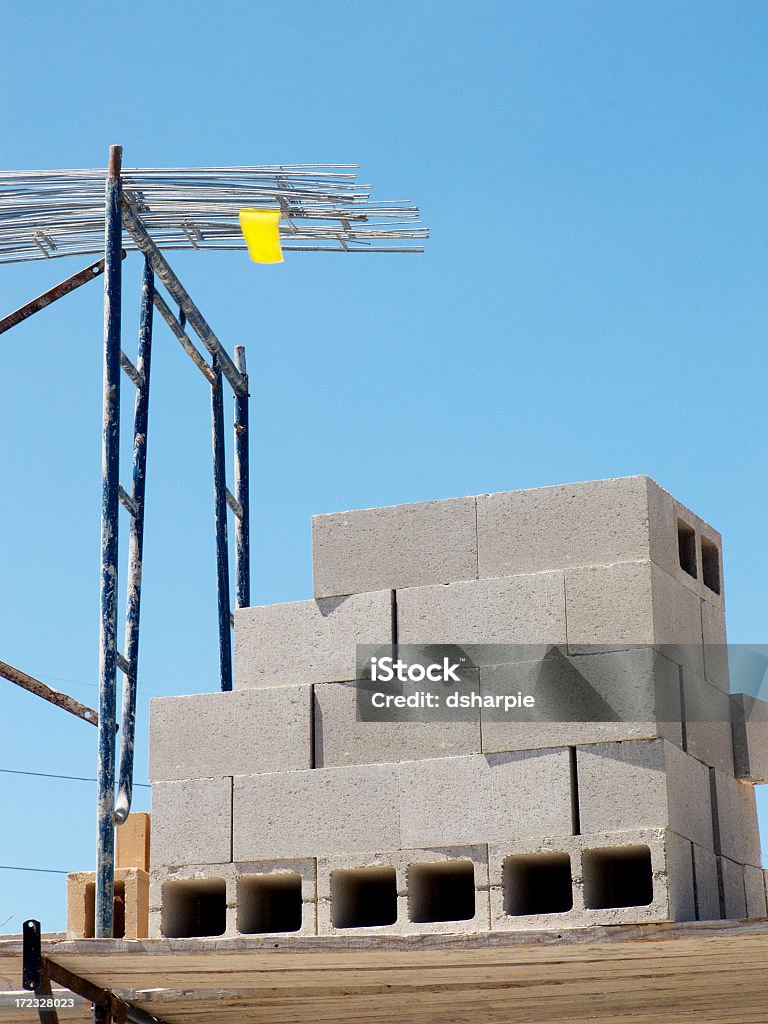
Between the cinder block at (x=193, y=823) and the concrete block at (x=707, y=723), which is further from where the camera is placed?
the cinder block at (x=193, y=823)

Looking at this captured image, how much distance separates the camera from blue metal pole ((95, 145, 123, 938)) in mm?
7969

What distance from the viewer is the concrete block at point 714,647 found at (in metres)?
7.97

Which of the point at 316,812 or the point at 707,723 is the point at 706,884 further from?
the point at 316,812

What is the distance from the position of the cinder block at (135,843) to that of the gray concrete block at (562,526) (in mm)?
2647

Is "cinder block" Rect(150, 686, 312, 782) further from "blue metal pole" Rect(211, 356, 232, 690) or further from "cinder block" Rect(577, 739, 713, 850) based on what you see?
"blue metal pole" Rect(211, 356, 232, 690)

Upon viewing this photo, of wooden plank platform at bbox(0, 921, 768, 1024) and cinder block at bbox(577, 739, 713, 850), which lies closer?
wooden plank platform at bbox(0, 921, 768, 1024)

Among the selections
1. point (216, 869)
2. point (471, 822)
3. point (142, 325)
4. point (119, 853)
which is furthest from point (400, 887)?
point (142, 325)

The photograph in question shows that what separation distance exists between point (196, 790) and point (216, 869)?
43 centimetres

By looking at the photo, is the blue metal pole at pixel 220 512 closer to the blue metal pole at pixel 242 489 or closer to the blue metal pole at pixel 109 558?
the blue metal pole at pixel 242 489

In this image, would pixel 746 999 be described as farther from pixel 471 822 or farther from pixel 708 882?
pixel 471 822

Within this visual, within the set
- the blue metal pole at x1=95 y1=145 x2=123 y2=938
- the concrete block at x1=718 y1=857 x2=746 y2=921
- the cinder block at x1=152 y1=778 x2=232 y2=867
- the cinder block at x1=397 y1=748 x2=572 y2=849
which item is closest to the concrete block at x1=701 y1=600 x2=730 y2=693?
the concrete block at x1=718 y1=857 x2=746 y2=921

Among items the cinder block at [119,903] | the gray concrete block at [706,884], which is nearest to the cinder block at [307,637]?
the cinder block at [119,903]

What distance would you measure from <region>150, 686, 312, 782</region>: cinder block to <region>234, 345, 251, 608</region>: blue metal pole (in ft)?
10.3

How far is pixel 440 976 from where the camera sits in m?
6.94
